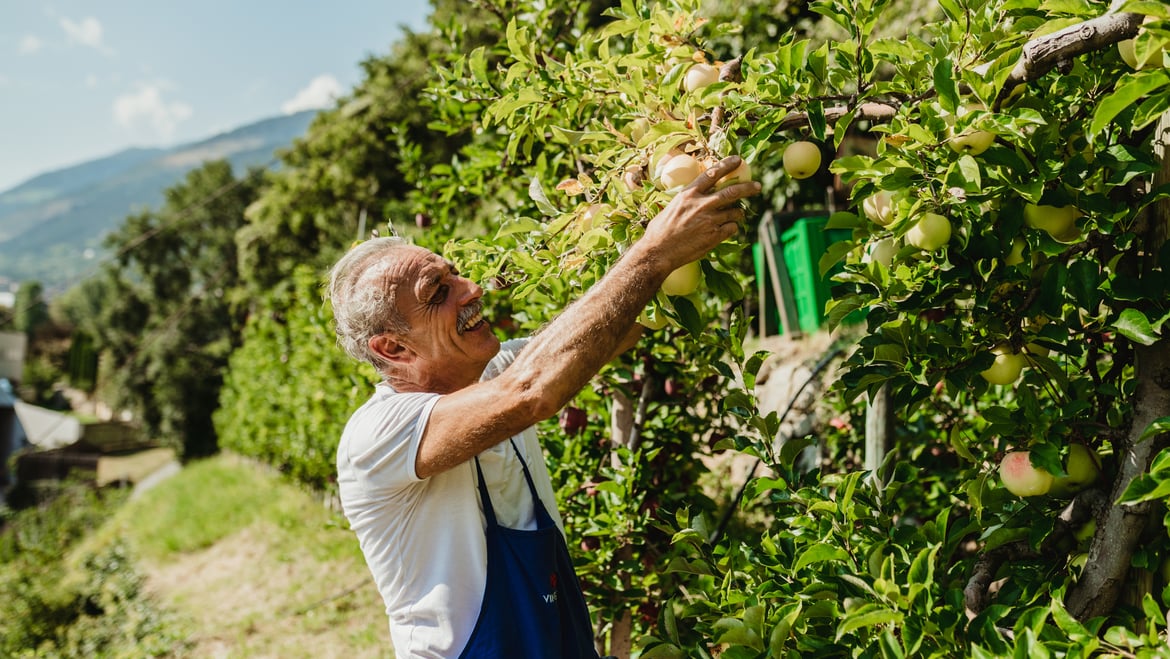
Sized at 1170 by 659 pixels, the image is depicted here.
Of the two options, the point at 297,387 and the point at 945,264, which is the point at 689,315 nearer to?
the point at 945,264

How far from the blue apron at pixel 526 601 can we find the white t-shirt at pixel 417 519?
2 centimetres

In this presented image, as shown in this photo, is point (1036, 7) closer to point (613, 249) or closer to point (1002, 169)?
point (1002, 169)

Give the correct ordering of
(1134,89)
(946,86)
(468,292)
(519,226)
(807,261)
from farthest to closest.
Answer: (807,261)
(468,292)
(519,226)
(946,86)
(1134,89)

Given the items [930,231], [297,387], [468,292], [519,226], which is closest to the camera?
[930,231]

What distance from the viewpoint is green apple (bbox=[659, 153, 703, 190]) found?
124 cm

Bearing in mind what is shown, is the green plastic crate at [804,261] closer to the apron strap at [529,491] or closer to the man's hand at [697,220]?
the apron strap at [529,491]

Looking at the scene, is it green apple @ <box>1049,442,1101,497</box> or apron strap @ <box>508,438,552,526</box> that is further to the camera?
apron strap @ <box>508,438,552,526</box>

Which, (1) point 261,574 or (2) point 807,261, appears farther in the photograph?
(1) point 261,574

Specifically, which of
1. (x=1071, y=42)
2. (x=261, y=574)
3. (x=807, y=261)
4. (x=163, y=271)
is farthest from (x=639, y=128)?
(x=163, y=271)

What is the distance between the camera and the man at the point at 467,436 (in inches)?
47.5

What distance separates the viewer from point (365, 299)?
159 centimetres

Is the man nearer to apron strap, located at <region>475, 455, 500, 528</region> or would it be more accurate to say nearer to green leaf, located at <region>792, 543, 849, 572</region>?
apron strap, located at <region>475, 455, 500, 528</region>

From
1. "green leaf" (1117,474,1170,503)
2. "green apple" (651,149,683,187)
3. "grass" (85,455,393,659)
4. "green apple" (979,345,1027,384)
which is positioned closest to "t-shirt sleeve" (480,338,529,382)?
"green apple" (651,149,683,187)

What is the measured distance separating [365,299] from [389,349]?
0.11m
